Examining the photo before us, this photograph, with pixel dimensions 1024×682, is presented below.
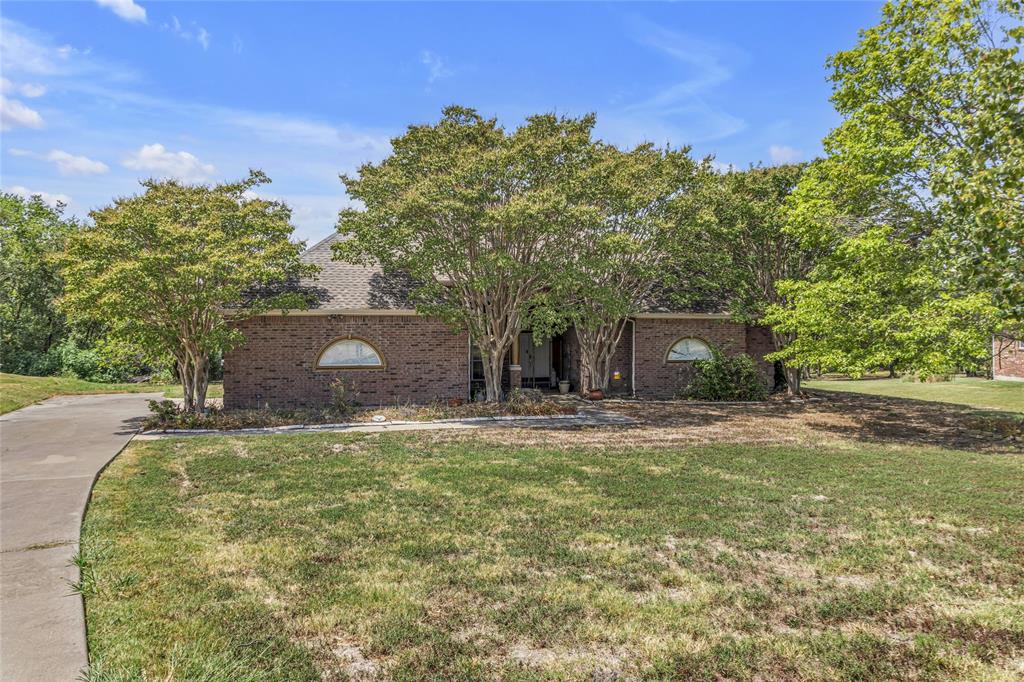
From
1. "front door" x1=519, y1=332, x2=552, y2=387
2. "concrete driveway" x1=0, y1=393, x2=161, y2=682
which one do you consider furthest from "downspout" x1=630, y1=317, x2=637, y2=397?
"concrete driveway" x1=0, y1=393, x2=161, y2=682

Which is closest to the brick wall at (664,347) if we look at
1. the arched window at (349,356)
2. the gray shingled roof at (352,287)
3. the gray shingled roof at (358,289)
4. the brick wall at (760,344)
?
the gray shingled roof at (358,289)

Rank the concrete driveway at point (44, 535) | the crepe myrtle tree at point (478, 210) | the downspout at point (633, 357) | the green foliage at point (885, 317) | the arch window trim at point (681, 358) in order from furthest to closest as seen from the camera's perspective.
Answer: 1. the arch window trim at point (681, 358)
2. the downspout at point (633, 357)
3. the crepe myrtle tree at point (478, 210)
4. the green foliage at point (885, 317)
5. the concrete driveway at point (44, 535)

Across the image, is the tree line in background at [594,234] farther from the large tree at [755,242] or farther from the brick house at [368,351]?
the brick house at [368,351]

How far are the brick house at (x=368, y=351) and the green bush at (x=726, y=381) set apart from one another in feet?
2.65

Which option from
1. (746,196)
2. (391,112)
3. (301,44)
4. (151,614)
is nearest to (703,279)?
(746,196)

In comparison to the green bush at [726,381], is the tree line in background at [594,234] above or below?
above

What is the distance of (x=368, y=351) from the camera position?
16719mm

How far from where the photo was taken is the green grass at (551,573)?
3.46 meters

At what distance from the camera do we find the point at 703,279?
1914 centimetres

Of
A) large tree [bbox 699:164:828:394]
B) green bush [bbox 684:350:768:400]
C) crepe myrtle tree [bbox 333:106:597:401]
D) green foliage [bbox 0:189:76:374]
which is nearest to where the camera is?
crepe myrtle tree [bbox 333:106:597:401]

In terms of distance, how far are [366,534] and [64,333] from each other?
34.0m

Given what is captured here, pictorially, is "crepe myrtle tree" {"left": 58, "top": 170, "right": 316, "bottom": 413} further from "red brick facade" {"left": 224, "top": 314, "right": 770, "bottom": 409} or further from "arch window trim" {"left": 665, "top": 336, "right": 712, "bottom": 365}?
"arch window trim" {"left": 665, "top": 336, "right": 712, "bottom": 365}

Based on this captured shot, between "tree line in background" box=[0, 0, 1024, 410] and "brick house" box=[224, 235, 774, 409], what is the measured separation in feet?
3.48

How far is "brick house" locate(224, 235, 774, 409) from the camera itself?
633 inches
